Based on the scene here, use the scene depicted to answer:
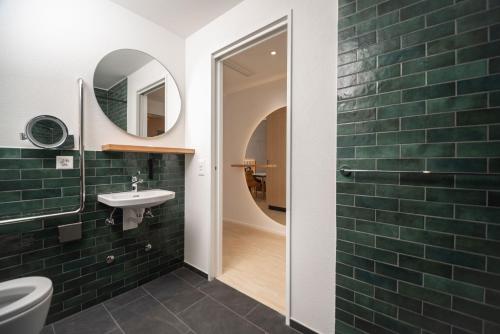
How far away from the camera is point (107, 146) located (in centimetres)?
159

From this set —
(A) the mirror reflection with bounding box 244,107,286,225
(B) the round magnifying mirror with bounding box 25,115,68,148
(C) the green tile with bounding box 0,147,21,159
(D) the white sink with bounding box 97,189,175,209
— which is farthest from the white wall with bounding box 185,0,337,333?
(A) the mirror reflection with bounding box 244,107,286,225

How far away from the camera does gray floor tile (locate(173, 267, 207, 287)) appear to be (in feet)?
6.36

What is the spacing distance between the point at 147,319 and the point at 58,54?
2.02 metres

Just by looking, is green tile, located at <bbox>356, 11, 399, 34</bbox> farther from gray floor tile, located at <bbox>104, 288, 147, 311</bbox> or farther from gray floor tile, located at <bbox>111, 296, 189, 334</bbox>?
gray floor tile, located at <bbox>104, 288, 147, 311</bbox>

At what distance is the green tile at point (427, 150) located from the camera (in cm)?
91

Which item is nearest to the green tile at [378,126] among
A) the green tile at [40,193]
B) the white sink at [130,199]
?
the white sink at [130,199]

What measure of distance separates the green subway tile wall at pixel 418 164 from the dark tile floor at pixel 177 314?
24.1 inches

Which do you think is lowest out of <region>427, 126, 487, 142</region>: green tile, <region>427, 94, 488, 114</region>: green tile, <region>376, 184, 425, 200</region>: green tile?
<region>376, 184, 425, 200</region>: green tile

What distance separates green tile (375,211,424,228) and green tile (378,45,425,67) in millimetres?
766

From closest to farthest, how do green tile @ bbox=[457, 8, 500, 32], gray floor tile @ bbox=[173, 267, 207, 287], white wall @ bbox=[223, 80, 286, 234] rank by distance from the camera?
green tile @ bbox=[457, 8, 500, 32], gray floor tile @ bbox=[173, 267, 207, 287], white wall @ bbox=[223, 80, 286, 234]

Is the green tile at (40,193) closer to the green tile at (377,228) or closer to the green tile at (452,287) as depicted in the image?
the green tile at (377,228)

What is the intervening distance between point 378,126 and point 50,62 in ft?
7.15

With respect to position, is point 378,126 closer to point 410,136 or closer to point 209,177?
point 410,136

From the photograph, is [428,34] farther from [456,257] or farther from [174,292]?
[174,292]
